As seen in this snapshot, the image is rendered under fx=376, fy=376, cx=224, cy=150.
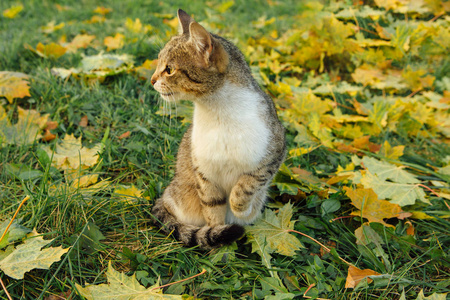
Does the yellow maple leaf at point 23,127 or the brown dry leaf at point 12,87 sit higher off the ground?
the brown dry leaf at point 12,87

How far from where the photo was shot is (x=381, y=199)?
2.14 metres

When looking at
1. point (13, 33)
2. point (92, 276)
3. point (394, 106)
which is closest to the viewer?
→ point (92, 276)

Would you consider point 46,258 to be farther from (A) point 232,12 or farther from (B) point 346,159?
(A) point 232,12

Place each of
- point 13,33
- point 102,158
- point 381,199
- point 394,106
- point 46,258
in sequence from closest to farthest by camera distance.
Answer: point 46,258 < point 381,199 < point 102,158 < point 394,106 < point 13,33

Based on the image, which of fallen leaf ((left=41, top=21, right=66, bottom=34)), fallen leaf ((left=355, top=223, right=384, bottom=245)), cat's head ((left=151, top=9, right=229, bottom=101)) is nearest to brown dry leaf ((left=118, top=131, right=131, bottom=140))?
cat's head ((left=151, top=9, right=229, bottom=101))

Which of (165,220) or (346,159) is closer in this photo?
(165,220)

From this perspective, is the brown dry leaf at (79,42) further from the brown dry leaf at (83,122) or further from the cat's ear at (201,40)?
the cat's ear at (201,40)

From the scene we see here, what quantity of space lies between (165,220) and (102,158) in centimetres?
60

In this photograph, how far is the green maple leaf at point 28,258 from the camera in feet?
5.02

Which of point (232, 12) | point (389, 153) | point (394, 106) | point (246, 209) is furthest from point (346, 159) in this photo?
point (232, 12)

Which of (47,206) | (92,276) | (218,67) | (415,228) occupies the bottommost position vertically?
(415,228)

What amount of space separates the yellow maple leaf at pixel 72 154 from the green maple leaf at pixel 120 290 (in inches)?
34.6

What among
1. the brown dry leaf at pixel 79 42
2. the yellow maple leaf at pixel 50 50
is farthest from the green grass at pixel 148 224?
the brown dry leaf at pixel 79 42

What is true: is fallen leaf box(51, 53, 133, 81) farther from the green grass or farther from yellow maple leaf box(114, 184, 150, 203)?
yellow maple leaf box(114, 184, 150, 203)
